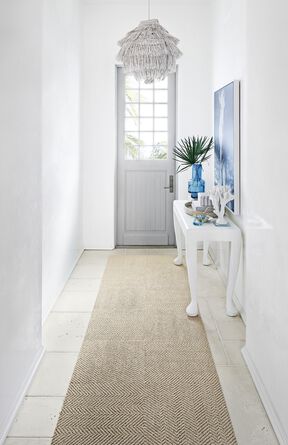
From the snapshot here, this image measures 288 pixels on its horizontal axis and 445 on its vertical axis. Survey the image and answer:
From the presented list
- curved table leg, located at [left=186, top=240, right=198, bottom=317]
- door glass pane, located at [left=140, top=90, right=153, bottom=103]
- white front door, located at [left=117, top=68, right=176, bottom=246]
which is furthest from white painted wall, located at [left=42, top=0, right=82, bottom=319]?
curved table leg, located at [left=186, top=240, right=198, bottom=317]

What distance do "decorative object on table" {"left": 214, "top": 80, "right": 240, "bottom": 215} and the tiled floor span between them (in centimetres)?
87

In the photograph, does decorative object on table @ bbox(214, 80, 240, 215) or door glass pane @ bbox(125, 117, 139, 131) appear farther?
door glass pane @ bbox(125, 117, 139, 131)

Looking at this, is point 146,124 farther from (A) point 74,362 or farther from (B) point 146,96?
(A) point 74,362

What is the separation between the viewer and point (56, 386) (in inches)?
86.9

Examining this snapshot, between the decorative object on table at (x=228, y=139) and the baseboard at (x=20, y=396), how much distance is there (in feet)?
6.09

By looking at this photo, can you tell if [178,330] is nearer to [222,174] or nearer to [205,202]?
[205,202]

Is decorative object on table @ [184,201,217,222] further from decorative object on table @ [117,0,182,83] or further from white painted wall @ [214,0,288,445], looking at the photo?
decorative object on table @ [117,0,182,83]

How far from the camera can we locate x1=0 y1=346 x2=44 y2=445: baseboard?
180 centimetres

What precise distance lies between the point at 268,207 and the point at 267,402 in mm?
938

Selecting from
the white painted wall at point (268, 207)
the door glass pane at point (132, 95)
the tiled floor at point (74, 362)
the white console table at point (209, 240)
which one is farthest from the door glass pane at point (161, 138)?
the white painted wall at point (268, 207)

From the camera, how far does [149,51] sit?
136 inches

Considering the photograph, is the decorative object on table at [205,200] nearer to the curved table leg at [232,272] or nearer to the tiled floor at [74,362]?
the curved table leg at [232,272]

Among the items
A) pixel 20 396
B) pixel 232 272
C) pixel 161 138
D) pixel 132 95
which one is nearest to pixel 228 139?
pixel 232 272

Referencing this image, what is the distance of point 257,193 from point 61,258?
2111 mm
